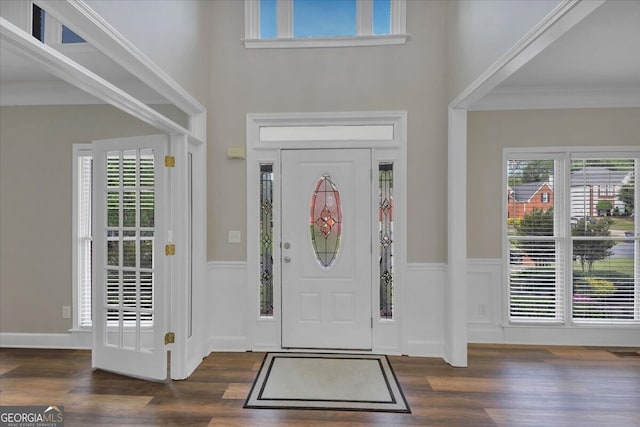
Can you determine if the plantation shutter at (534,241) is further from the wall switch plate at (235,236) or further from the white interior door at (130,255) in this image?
the white interior door at (130,255)

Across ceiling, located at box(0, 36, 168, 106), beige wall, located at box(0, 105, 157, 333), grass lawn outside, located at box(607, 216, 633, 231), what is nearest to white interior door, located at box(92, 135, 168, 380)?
ceiling, located at box(0, 36, 168, 106)

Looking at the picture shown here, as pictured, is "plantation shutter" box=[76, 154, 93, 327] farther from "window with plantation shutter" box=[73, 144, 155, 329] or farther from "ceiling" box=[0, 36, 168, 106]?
"window with plantation shutter" box=[73, 144, 155, 329]

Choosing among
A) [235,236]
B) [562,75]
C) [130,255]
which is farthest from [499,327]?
[130,255]

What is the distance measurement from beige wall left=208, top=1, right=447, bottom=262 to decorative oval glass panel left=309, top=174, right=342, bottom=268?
70 centimetres

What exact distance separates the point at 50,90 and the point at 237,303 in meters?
2.75

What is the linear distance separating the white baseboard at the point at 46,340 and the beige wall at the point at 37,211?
0.06 m

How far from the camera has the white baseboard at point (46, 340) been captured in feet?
11.3

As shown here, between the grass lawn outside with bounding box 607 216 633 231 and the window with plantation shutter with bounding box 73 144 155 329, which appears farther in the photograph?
the grass lawn outside with bounding box 607 216 633 231

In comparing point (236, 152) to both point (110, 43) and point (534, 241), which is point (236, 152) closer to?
point (110, 43)

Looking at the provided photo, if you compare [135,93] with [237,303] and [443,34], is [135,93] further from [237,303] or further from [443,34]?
[443,34]

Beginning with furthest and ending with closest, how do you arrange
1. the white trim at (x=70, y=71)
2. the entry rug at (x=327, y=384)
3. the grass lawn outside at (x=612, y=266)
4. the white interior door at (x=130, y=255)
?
the grass lawn outside at (x=612, y=266) < the white interior door at (x=130, y=255) < the entry rug at (x=327, y=384) < the white trim at (x=70, y=71)

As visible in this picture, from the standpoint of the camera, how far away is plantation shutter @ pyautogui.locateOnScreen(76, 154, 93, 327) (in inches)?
135

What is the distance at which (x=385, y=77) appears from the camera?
131 inches

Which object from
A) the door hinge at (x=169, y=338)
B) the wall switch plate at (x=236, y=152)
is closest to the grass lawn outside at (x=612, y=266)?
the wall switch plate at (x=236, y=152)
